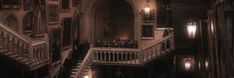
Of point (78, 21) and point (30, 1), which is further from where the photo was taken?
point (78, 21)

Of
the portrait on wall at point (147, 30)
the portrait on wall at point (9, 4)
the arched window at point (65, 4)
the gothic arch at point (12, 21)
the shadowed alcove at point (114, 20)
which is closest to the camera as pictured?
the portrait on wall at point (9, 4)

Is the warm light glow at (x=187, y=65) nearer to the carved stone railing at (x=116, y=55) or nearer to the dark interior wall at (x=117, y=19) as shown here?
the carved stone railing at (x=116, y=55)

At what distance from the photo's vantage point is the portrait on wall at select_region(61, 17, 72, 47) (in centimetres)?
2002

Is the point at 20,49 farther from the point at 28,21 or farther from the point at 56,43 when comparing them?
the point at 56,43

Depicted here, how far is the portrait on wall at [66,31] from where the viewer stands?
788 inches

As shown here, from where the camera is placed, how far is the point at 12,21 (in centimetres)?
1532

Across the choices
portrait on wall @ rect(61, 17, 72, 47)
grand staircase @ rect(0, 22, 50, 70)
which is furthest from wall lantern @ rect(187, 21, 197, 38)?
portrait on wall @ rect(61, 17, 72, 47)

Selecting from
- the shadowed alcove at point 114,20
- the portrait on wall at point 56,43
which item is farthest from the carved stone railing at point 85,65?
the shadowed alcove at point 114,20

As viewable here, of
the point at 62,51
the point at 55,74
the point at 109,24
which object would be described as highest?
the point at 109,24

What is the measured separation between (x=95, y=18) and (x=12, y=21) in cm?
832

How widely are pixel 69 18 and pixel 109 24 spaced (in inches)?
151

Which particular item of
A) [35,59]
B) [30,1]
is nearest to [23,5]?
[30,1]

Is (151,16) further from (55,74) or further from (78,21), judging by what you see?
(55,74)

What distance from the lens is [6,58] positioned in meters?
13.5
